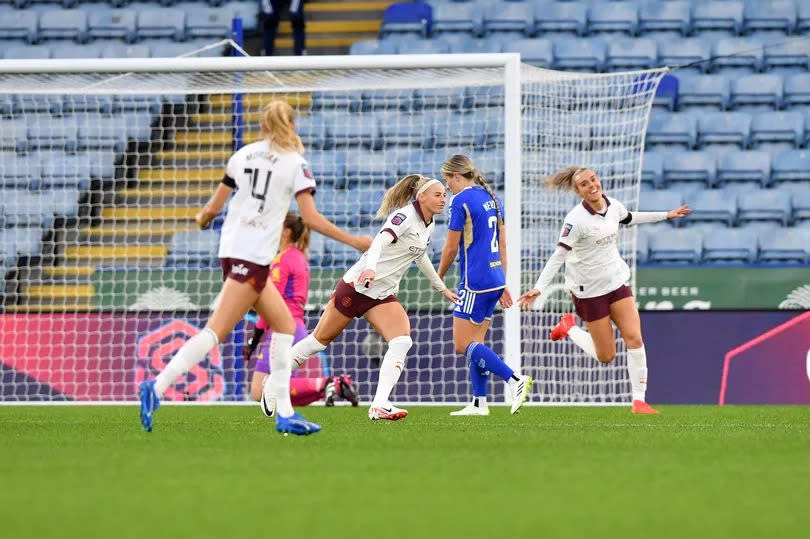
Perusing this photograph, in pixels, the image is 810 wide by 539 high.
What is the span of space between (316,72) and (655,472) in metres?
7.56

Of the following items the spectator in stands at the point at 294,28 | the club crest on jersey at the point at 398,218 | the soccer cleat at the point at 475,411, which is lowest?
the soccer cleat at the point at 475,411

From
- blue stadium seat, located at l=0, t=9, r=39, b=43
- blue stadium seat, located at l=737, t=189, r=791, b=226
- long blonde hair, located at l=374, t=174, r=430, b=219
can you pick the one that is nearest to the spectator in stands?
blue stadium seat, located at l=0, t=9, r=39, b=43

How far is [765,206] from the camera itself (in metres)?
15.4

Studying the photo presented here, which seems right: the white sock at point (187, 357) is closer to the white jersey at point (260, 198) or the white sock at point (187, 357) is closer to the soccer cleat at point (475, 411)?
the white jersey at point (260, 198)

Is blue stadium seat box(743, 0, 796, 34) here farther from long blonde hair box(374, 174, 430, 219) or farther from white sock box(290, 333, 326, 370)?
white sock box(290, 333, 326, 370)

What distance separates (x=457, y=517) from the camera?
13.3 ft

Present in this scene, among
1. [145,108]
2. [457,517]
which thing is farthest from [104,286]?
[457,517]

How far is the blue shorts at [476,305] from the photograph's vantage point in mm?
9500

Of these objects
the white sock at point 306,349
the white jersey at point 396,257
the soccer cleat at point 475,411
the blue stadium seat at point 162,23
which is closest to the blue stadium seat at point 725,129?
the blue stadium seat at point 162,23

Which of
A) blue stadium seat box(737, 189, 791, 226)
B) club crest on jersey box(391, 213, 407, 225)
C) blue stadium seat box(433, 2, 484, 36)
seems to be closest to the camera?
club crest on jersey box(391, 213, 407, 225)

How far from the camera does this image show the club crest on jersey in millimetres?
8609

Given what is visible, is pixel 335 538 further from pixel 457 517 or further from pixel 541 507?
pixel 541 507

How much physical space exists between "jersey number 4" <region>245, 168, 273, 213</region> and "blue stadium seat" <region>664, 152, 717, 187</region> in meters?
9.72

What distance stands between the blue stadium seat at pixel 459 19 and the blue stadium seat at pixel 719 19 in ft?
9.90
